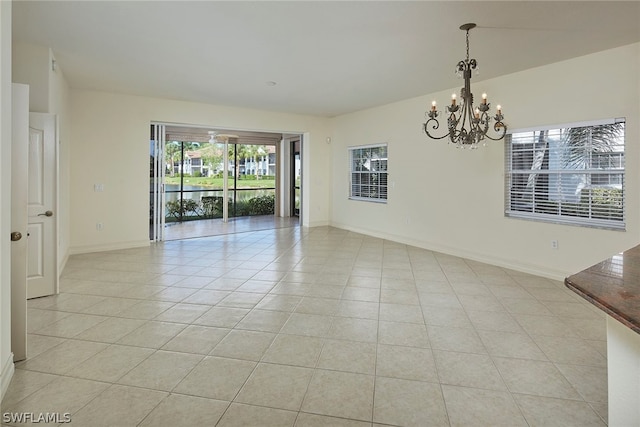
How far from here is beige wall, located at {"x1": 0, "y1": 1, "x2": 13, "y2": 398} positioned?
6.74 feet

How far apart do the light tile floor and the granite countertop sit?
2.74ft

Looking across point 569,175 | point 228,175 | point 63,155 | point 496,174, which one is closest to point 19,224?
point 63,155

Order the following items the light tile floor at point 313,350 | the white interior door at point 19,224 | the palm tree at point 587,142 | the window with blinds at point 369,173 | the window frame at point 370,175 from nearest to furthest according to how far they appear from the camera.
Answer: the light tile floor at point 313,350 → the white interior door at point 19,224 → the palm tree at point 587,142 → the window frame at point 370,175 → the window with blinds at point 369,173

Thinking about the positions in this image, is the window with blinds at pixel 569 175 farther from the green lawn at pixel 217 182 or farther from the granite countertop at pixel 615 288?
the green lawn at pixel 217 182

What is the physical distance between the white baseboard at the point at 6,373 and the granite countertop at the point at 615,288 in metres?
3.04

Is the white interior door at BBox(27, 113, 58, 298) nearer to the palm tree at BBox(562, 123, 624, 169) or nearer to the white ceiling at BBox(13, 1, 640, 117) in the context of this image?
the white ceiling at BBox(13, 1, 640, 117)

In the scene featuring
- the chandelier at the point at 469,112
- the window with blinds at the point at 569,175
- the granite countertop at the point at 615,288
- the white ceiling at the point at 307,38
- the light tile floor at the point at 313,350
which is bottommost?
the light tile floor at the point at 313,350

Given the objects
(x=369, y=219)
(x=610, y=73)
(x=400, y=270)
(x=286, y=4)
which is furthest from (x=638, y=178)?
(x=369, y=219)

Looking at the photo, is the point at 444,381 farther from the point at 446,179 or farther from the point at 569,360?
the point at 446,179

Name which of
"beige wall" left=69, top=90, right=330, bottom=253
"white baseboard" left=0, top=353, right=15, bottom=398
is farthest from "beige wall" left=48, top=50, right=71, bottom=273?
"white baseboard" left=0, top=353, right=15, bottom=398

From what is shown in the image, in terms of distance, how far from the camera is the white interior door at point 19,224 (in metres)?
2.45

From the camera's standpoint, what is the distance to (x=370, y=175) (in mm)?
7715

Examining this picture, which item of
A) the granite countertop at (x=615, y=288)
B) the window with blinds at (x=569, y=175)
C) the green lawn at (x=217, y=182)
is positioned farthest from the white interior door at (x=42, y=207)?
the green lawn at (x=217, y=182)

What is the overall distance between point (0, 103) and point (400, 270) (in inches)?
171
